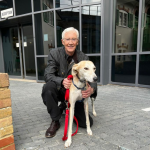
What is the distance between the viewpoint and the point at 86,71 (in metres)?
1.95

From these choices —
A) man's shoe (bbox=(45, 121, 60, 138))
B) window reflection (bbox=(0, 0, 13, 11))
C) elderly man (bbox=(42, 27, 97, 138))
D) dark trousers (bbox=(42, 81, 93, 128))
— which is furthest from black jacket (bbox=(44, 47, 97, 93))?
window reflection (bbox=(0, 0, 13, 11))

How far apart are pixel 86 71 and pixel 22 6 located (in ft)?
23.6

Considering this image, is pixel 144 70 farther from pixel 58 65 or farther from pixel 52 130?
pixel 52 130

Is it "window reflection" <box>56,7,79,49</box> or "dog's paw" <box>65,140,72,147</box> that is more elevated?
"window reflection" <box>56,7,79,49</box>

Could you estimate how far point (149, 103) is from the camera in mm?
3893

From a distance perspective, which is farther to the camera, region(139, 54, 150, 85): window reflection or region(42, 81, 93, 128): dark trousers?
region(139, 54, 150, 85): window reflection

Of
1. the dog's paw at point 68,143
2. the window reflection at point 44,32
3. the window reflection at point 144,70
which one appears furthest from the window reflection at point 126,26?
the dog's paw at point 68,143

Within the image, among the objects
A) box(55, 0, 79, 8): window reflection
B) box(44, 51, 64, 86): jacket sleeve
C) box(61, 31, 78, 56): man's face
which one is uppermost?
box(55, 0, 79, 8): window reflection

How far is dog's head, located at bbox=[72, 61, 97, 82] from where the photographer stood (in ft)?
6.13

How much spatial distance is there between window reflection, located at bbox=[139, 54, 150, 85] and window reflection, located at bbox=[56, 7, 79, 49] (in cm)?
320

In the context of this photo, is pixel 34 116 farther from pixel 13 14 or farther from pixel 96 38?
pixel 13 14

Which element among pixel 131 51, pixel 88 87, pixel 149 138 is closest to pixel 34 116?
pixel 88 87

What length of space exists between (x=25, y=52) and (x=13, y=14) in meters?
2.26

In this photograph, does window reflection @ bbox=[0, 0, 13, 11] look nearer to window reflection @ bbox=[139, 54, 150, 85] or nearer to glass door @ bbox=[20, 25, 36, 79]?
glass door @ bbox=[20, 25, 36, 79]
